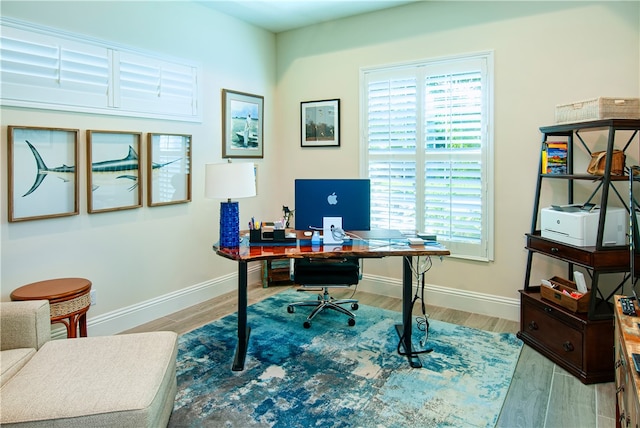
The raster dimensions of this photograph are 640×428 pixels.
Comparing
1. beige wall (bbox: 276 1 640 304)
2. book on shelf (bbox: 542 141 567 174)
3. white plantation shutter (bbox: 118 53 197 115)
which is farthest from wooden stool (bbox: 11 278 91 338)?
book on shelf (bbox: 542 141 567 174)

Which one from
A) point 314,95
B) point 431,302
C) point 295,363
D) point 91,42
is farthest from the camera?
point 314,95

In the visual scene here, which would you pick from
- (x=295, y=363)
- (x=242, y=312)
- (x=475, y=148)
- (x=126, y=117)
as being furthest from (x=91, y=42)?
(x=475, y=148)

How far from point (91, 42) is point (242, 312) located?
7.55 ft

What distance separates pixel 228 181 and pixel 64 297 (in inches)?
49.7

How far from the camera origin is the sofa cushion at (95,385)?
1.63 metres

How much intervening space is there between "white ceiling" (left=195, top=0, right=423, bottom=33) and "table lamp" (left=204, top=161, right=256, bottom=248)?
1.96m

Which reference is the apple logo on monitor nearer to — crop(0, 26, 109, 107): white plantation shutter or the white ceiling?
crop(0, 26, 109, 107): white plantation shutter

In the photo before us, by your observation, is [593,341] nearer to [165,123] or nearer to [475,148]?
[475,148]

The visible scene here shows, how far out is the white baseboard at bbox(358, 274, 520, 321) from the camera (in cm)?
370

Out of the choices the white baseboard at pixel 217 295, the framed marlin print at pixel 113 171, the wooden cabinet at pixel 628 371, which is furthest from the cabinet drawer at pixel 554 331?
the framed marlin print at pixel 113 171

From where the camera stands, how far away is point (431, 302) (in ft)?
13.5

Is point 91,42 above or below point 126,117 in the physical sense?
above

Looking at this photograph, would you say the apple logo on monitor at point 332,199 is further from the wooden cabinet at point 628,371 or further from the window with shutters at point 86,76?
the wooden cabinet at point 628,371

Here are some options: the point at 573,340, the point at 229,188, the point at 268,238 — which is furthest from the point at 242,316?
the point at 573,340
